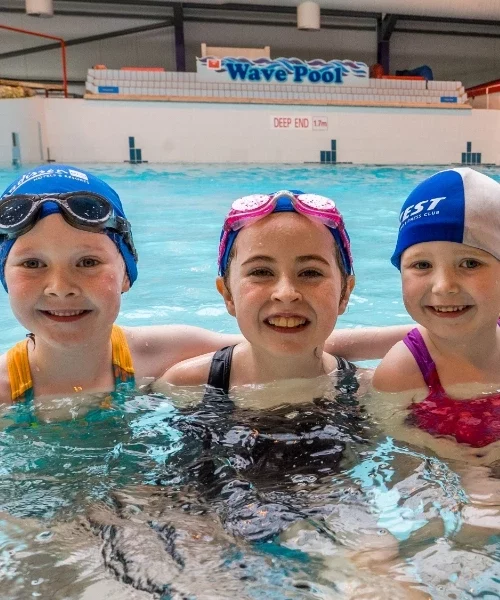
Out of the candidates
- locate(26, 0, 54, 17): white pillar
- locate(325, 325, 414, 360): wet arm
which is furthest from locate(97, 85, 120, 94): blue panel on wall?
locate(325, 325, 414, 360): wet arm

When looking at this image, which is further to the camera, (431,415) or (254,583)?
(431,415)

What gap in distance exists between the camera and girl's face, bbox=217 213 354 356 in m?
2.41

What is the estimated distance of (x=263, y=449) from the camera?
234 cm

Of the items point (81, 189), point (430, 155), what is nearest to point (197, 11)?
point (430, 155)

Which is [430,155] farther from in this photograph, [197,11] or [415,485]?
[415,485]

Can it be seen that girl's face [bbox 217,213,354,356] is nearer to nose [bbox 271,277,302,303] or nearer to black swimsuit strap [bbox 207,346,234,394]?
nose [bbox 271,277,302,303]

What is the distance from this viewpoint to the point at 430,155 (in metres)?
17.0

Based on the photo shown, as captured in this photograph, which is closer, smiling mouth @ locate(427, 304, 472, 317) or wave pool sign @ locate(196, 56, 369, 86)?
smiling mouth @ locate(427, 304, 472, 317)

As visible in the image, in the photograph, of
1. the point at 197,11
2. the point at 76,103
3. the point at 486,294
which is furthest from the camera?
the point at 197,11

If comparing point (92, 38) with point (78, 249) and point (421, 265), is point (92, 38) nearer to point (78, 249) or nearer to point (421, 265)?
point (78, 249)

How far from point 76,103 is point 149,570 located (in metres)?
15.5

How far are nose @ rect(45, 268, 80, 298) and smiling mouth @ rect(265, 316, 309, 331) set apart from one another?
70 cm

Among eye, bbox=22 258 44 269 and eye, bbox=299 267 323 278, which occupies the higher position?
eye, bbox=22 258 44 269

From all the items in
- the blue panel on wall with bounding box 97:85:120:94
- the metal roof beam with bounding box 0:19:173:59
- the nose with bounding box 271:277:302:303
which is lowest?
the nose with bounding box 271:277:302:303
